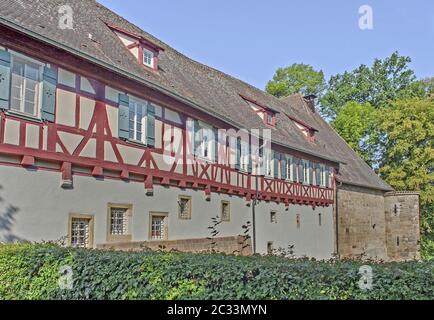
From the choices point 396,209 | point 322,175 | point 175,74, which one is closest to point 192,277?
point 175,74

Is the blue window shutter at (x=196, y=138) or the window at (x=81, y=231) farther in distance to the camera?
the blue window shutter at (x=196, y=138)

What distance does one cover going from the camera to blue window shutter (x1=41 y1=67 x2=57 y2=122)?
30.7ft

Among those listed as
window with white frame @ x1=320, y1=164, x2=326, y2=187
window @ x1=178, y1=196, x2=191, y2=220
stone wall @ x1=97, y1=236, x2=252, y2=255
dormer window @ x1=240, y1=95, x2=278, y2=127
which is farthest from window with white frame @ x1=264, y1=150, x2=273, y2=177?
window @ x1=178, y1=196, x2=191, y2=220

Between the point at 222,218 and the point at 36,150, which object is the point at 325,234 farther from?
the point at 36,150

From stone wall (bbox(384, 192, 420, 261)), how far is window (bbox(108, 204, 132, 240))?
874 inches

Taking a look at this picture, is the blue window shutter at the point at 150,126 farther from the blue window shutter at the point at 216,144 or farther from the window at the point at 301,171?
the window at the point at 301,171

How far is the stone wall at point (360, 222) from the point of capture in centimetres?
2573

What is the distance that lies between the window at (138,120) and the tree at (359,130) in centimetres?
2511

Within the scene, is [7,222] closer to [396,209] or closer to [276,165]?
[276,165]

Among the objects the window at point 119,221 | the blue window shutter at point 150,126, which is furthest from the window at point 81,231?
the blue window shutter at point 150,126

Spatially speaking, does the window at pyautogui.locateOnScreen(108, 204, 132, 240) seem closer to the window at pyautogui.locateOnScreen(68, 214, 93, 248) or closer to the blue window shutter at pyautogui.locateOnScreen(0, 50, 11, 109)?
the window at pyautogui.locateOnScreen(68, 214, 93, 248)

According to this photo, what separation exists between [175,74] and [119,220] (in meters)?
6.42

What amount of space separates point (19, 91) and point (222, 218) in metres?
8.67
